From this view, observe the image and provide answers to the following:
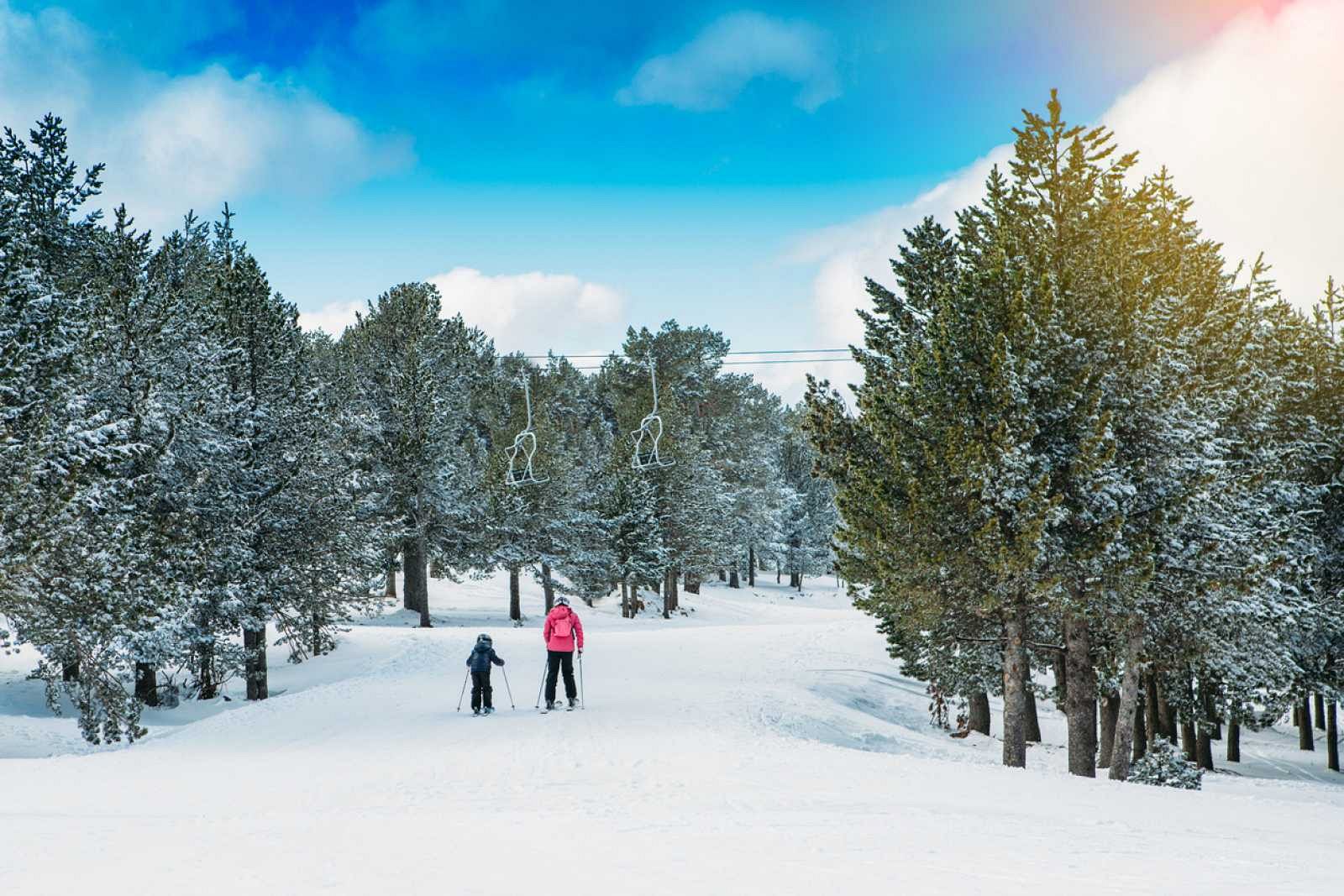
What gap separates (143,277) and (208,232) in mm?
8543

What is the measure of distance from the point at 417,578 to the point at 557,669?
79.1ft

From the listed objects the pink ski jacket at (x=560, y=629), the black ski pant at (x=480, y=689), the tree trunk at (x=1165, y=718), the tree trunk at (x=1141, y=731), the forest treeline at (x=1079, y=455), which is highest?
the forest treeline at (x=1079, y=455)

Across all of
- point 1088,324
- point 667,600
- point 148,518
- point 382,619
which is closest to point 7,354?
point 148,518

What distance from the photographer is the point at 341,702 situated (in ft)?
62.5

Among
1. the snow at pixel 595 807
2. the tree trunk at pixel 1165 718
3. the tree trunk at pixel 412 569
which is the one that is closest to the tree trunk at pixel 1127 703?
the snow at pixel 595 807

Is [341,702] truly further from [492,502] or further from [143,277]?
[492,502]

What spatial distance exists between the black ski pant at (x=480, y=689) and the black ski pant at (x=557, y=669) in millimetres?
1115

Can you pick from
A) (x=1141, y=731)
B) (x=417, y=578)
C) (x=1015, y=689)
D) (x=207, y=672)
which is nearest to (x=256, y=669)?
(x=207, y=672)

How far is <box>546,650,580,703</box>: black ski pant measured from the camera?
17381 millimetres

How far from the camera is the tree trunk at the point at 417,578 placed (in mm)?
37237

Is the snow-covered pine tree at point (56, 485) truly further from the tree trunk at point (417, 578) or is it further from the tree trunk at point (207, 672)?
the tree trunk at point (417, 578)

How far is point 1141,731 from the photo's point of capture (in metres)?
28.0

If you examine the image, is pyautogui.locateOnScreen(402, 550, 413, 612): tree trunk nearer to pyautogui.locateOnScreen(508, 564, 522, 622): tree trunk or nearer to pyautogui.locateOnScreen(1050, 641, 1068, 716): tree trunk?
pyautogui.locateOnScreen(508, 564, 522, 622): tree trunk

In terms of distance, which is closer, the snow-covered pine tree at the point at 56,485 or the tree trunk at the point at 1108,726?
the snow-covered pine tree at the point at 56,485
